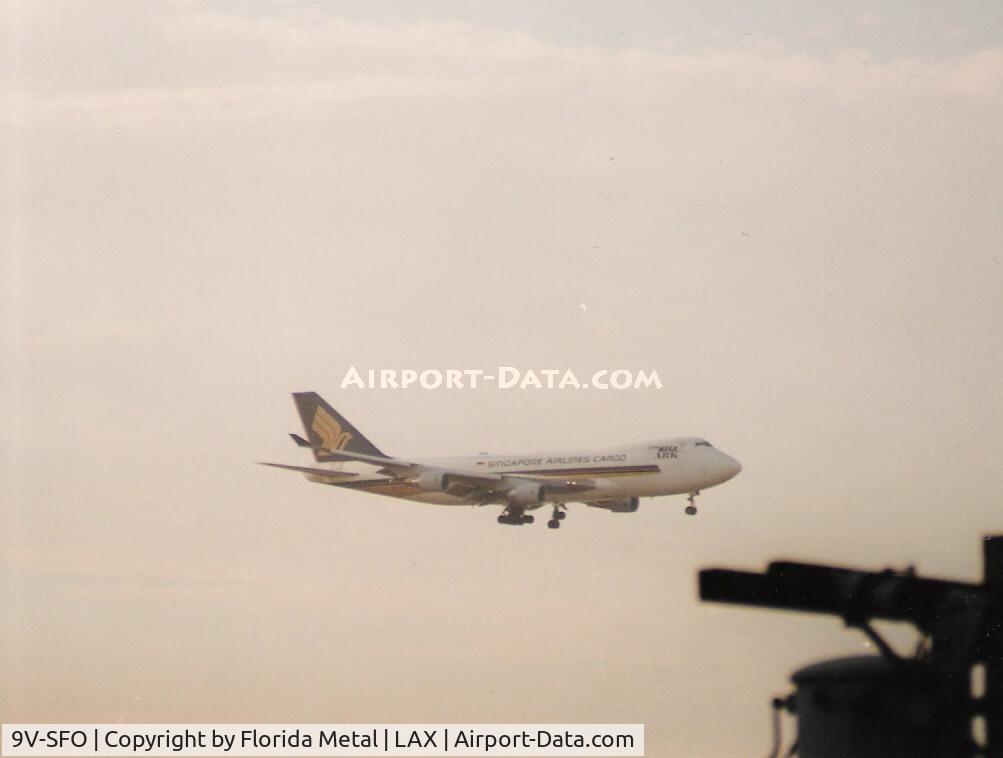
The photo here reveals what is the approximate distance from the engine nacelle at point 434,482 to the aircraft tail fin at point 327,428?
14.0m

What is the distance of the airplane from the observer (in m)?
74.4

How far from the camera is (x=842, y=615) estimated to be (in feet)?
23.5

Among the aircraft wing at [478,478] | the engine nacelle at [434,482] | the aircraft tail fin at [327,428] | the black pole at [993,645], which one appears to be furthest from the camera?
the aircraft tail fin at [327,428]

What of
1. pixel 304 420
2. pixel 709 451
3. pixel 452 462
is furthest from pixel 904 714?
pixel 304 420

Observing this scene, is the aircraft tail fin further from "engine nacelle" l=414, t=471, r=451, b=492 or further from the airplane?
"engine nacelle" l=414, t=471, r=451, b=492

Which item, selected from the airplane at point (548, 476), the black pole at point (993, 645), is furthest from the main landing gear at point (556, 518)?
the black pole at point (993, 645)

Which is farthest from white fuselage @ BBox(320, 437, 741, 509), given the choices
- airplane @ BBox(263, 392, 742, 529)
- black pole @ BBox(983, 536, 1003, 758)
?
black pole @ BBox(983, 536, 1003, 758)

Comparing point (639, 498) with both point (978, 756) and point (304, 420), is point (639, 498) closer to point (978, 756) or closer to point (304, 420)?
point (304, 420)

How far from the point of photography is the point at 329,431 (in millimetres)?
98312

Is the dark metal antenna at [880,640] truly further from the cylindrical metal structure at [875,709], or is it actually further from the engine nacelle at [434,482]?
the engine nacelle at [434,482]

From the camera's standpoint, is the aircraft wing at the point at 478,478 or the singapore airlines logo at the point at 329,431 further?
the singapore airlines logo at the point at 329,431

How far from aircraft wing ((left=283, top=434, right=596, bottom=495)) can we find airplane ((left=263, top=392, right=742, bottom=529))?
0.04 meters

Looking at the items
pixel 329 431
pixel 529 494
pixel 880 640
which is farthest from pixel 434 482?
pixel 880 640

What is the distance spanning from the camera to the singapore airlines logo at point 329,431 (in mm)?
96938
